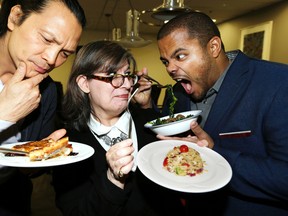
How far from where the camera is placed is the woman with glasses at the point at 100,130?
157 cm

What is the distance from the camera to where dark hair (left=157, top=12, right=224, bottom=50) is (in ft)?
5.76

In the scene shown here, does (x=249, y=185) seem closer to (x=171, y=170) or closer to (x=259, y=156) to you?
(x=259, y=156)

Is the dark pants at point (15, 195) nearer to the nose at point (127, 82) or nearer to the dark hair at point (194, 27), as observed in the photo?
the nose at point (127, 82)

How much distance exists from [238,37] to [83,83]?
770 cm

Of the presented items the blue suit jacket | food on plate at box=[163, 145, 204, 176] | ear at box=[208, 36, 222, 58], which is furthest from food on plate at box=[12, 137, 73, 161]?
ear at box=[208, 36, 222, 58]

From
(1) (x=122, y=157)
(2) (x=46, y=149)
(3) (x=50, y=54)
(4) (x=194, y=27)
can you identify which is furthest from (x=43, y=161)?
(4) (x=194, y=27)

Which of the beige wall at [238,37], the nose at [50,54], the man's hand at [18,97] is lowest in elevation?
the beige wall at [238,37]

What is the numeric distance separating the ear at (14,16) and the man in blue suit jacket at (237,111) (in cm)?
90

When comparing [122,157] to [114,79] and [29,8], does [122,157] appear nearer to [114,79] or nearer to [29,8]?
[114,79]

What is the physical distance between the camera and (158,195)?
170cm

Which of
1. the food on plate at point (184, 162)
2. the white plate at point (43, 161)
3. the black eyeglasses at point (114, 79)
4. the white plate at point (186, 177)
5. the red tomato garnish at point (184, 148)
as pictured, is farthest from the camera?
the black eyeglasses at point (114, 79)

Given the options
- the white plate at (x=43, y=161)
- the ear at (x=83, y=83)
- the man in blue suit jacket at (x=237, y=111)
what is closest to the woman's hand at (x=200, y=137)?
the man in blue suit jacket at (x=237, y=111)

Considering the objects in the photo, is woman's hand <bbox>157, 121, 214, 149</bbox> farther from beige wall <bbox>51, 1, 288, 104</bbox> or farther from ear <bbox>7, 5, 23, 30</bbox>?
beige wall <bbox>51, 1, 288, 104</bbox>

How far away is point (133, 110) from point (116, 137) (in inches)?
13.2
